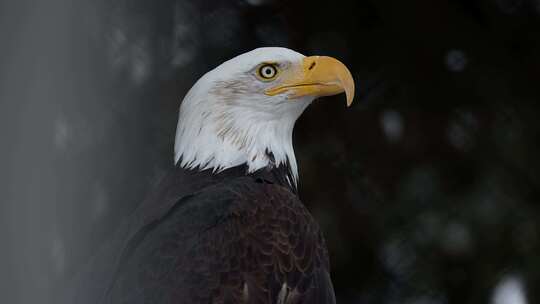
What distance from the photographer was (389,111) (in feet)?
8.86

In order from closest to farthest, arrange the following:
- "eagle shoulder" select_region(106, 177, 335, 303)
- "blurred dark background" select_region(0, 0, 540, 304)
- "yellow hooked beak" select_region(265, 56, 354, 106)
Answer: "eagle shoulder" select_region(106, 177, 335, 303)
"yellow hooked beak" select_region(265, 56, 354, 106)
"blurred dark background" select_region(0, 0, 540, 304)

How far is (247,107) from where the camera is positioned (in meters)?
1.81

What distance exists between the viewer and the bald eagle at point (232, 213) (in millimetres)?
1387

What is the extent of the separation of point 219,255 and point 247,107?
48cm

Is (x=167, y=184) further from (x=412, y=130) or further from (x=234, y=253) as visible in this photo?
(x=412, y=130)

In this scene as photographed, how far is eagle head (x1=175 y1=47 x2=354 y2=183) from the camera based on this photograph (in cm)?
175

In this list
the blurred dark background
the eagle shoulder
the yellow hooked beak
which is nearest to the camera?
the eagle shoulder

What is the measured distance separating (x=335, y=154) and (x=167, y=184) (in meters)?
1.00

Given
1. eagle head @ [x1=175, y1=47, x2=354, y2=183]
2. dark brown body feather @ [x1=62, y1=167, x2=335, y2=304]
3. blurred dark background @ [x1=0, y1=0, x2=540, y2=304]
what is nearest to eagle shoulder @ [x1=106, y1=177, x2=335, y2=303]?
dark brown body feather @ [x1=62, y1=167, x2=335, y2=304]

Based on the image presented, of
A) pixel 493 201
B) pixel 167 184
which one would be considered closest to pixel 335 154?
pixel 493 201

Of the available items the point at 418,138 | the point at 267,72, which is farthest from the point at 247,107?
the point at 418,138

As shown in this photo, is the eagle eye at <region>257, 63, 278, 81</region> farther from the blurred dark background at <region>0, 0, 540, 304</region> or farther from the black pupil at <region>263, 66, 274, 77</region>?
the blurred dark background at <region>0, 0, 540, 304</region>

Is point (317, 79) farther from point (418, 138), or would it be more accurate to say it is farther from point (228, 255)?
point (418, 138)

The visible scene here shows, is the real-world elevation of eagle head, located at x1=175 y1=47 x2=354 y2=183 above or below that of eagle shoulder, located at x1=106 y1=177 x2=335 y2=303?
above
